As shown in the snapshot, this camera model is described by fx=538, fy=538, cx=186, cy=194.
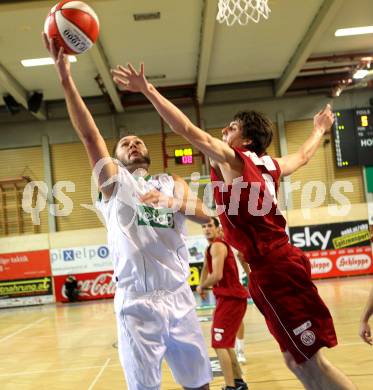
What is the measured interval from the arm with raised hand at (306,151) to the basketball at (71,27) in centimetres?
161

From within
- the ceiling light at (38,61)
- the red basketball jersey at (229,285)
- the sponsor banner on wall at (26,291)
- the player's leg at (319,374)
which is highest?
the ceiling light at (38,61)

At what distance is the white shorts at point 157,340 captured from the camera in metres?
3.10

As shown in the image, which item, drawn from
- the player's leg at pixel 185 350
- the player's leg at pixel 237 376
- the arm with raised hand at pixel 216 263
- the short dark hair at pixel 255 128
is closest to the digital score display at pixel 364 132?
the arm with raised hand at pixel 216 263

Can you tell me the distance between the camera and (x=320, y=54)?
655 inches

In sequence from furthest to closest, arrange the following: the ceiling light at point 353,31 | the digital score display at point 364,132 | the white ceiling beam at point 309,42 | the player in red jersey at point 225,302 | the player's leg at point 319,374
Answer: the digital score display at point 364,132, the ceiling light at point 353,31, the white ceiling beam at point 309,42, the player in red jersey at point 225,302, the player's leg at point 319,374

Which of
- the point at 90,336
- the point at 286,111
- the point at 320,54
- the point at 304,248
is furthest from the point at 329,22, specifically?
the point at 90,336

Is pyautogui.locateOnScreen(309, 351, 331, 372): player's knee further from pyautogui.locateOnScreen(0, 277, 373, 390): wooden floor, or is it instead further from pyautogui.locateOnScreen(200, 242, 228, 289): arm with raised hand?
pyautogui.locateOnScreen(200, 242, 228, 289): arm with raised hand

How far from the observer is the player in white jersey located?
10.1 ft

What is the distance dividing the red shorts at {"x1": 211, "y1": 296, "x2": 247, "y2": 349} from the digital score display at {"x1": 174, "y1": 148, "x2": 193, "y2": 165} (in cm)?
1161

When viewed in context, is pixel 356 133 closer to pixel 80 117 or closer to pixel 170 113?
pixel 170 113

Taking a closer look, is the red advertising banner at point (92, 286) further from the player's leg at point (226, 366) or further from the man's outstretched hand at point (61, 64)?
the man's outstretched hand at point (61, 64)

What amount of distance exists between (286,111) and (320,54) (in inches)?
117

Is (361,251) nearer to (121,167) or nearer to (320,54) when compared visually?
(320,54)

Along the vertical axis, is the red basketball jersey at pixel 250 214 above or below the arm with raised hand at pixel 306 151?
below
